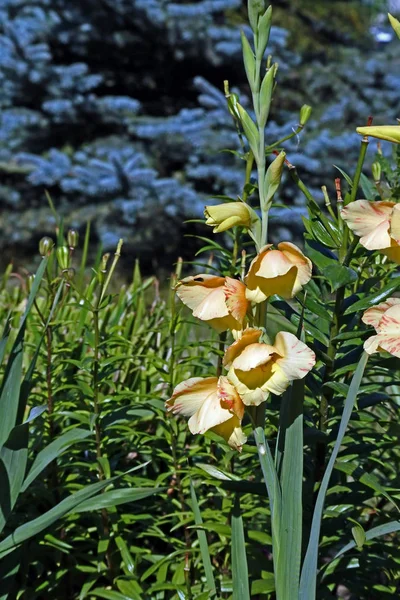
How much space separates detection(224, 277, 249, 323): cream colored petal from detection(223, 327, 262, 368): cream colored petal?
2cm

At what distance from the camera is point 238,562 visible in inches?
38.5

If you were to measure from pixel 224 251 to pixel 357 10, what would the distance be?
247 inches

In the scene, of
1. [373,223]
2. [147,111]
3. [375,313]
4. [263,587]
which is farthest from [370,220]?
[147,111]

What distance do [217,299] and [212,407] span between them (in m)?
0.12

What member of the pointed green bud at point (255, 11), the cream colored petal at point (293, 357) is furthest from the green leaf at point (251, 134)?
the cream colored petal at point (293, 357)

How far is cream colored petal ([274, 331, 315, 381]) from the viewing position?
814 mm

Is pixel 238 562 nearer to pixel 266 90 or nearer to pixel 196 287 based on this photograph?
pixel 196 287

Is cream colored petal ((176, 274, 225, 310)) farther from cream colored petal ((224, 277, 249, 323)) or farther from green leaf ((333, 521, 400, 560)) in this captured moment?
green leaf ((333, 521, 400, 560))

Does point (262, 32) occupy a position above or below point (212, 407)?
above

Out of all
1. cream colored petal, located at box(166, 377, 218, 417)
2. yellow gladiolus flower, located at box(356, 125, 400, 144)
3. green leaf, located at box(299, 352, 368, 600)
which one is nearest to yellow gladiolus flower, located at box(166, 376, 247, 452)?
cream colored petal, located at box(166, 377, 218, 417)

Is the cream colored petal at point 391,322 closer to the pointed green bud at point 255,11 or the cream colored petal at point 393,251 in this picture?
the cream colored petal at point 393,251

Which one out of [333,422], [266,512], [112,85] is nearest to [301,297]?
[333,422]

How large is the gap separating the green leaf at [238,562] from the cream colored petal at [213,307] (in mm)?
313

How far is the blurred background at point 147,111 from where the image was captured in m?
5.30
